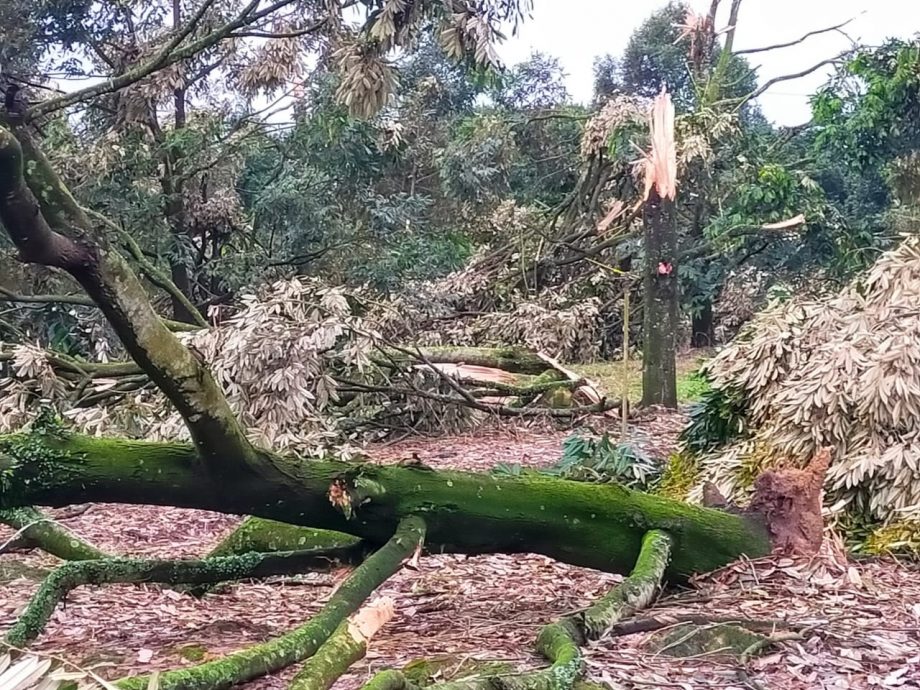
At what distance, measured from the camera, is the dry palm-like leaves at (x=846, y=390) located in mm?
4934

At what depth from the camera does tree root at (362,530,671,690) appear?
92.1 inches

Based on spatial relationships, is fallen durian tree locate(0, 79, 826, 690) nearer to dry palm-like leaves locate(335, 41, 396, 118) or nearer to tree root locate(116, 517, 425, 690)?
tree root locate(116, 517, 425, 690)

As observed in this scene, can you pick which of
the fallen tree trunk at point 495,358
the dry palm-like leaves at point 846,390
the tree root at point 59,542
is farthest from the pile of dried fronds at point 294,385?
the dry palm-like leaves at point 846,390

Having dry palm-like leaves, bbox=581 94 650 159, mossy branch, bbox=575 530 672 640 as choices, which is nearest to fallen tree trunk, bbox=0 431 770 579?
mossy branch, bbox=575 530 672 640

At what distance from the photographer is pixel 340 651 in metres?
2.41

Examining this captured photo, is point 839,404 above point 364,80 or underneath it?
underneath

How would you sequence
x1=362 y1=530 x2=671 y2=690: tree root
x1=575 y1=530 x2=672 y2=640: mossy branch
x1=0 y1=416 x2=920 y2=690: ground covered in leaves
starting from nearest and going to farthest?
x1=362 y1=530 x2=671 y2=690: tree root, x1=0 y1=416 x2=920 y2=690: ground covered in leaves, x1=575 y1=530 x2=672 y2=640: mossy branch

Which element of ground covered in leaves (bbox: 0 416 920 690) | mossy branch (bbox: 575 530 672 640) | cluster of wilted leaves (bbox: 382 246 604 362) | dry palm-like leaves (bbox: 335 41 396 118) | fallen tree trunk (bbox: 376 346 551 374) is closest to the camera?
ground covered in leaves (bbox: 0 416 920 690)

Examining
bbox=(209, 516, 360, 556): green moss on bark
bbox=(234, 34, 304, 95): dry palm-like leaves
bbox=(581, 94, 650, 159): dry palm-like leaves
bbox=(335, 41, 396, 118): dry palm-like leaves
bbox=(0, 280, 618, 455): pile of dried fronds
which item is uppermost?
bbox=(234, 34, 304, 95): dry palm-like leaves

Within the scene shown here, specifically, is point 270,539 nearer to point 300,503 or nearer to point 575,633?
point 300,503

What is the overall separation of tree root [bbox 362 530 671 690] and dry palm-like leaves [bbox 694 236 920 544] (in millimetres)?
1738

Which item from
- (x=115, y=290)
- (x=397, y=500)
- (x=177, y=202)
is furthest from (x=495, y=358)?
(x=115, y=290)

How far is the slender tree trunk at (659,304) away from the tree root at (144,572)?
654cm

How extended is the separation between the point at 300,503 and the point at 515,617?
961mm
